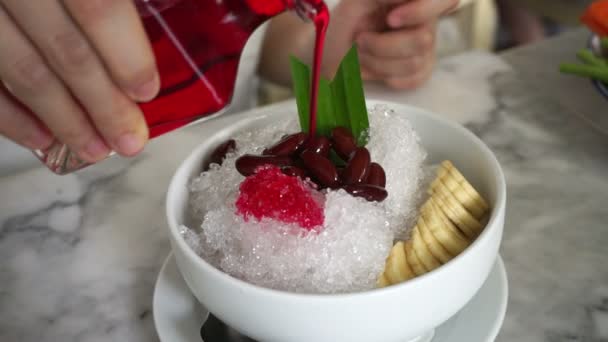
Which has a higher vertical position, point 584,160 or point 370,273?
point 370,273

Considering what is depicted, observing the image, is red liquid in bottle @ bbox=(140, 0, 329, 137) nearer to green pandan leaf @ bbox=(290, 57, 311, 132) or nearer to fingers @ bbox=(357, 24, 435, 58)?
green pandan leaf @ bbox=(290, 57, 311, 132)

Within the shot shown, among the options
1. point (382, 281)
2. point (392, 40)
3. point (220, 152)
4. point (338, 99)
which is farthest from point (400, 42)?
point (382, 281)

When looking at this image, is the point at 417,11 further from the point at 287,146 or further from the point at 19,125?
the point at 19,125

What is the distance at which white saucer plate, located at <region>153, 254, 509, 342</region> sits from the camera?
56 centimetres

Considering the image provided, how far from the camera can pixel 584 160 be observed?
846mm

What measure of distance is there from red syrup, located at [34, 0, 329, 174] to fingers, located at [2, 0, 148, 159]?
0.08 m

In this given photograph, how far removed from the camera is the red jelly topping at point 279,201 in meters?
0.52

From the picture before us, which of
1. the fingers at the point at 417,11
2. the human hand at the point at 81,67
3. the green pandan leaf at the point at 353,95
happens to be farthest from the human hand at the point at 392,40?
the human hand at the point at 81,67

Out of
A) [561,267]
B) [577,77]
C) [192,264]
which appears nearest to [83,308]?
[192,264]

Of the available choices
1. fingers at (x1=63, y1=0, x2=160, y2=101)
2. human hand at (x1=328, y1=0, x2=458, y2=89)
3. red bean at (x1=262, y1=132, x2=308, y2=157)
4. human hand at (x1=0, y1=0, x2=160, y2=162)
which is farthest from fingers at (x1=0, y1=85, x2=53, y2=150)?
human hand at (x1=328, y1=0, x2=458, y2=89)

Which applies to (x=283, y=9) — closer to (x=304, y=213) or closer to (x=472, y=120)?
(x=304, y=213)

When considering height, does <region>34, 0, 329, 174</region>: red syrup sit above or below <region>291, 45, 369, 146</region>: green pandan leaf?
above

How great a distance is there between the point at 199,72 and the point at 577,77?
66 centimetres

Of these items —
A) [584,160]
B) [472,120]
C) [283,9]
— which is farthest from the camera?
[472,120]
